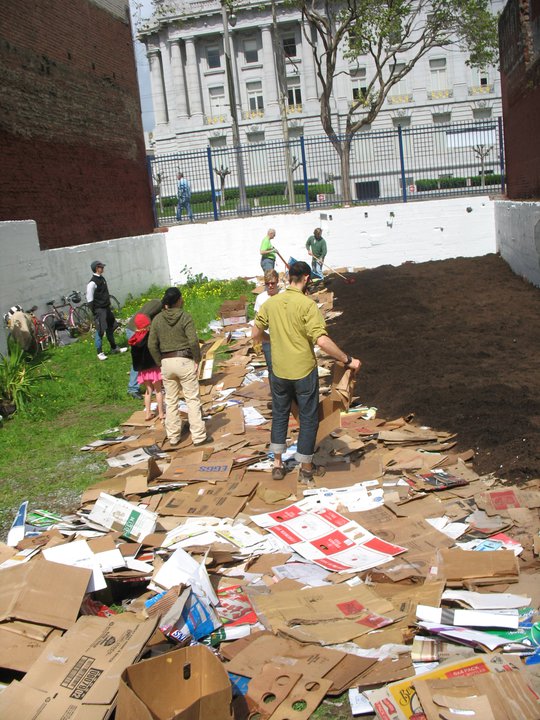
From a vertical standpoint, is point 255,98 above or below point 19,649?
above

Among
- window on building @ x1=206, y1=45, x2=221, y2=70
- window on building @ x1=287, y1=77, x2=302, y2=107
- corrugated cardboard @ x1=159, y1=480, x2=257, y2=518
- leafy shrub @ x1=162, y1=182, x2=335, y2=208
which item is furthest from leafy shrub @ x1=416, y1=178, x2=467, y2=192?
window on building @ x1=206, y1=45, x2=221, y2=70

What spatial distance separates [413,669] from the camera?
3777mm

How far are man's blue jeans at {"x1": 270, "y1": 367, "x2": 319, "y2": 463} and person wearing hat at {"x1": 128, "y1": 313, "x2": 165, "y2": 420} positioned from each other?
2818 mm

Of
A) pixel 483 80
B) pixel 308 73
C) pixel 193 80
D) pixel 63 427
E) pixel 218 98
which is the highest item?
pixel 193 80

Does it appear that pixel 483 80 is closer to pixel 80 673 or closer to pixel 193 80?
pixel 193 80

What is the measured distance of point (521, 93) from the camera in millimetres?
17156

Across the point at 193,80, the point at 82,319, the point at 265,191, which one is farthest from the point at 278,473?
the point at 193,80

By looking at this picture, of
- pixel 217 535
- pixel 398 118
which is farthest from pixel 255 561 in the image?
pixel 398 118

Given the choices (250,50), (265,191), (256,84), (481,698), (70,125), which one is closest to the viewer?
(481,698)

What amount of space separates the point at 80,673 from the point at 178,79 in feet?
223

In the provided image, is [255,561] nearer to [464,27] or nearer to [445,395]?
[445,395]

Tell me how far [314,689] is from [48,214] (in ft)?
49.5

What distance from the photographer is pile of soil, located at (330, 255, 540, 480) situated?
6914mm

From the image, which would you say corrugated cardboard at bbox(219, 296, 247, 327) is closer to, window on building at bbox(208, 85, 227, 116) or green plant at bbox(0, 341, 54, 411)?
green plant at bbox(0, 341, 54, 411)
